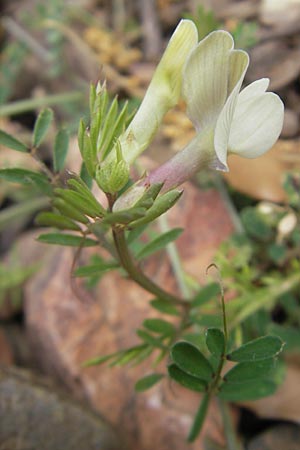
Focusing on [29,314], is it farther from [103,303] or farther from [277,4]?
[277,4]

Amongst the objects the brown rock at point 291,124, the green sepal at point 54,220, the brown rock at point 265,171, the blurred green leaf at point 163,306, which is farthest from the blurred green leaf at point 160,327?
the brown rock at point 291,124

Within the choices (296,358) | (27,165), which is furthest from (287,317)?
(27,165)

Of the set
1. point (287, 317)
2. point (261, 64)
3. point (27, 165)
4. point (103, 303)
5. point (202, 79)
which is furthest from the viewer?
point (27, 165)

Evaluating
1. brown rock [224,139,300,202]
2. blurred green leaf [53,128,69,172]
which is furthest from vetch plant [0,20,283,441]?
brown rock [224,139,300,202]

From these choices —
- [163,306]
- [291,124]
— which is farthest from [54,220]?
[291,124]

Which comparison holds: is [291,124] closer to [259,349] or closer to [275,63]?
[275,63]

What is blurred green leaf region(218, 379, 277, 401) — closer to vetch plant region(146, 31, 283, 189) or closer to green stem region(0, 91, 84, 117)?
vetch plant region(146, 31, 283, 189)

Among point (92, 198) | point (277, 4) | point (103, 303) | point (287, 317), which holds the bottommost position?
point (103, 303)
